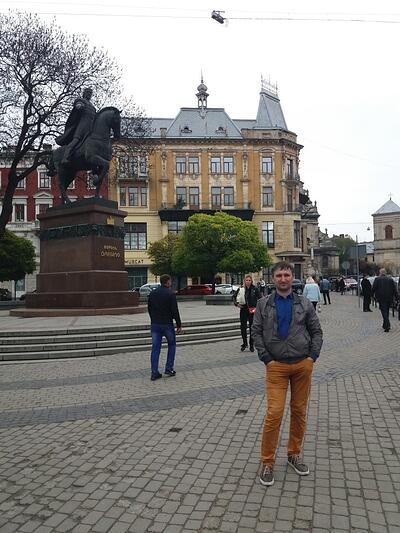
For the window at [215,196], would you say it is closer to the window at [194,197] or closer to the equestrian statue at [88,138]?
the window at [194,197]

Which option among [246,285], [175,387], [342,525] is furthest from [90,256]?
[342,525]

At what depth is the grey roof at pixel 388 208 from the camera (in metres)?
104

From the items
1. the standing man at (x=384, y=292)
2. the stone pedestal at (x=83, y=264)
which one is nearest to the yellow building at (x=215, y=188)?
the stone pedestal at (x=83, y=264)

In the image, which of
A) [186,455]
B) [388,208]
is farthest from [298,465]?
[388,208]

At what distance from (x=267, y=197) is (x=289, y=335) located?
194 ft

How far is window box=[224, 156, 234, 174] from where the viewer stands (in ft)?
201

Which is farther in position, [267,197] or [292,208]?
[292,208]

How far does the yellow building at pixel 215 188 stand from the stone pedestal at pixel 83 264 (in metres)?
42.0

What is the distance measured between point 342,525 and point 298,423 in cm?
109

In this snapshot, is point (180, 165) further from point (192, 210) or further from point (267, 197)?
point (267, 197)

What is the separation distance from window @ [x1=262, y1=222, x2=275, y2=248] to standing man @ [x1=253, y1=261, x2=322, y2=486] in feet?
190

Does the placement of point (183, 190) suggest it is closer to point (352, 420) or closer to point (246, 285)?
point (246, 285)

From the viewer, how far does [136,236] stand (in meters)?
60.4

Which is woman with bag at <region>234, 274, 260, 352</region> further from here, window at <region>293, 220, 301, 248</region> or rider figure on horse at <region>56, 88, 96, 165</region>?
window at <region>293, 220, 301, 248</region>
